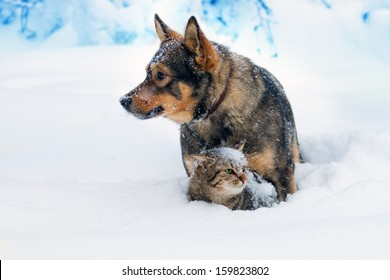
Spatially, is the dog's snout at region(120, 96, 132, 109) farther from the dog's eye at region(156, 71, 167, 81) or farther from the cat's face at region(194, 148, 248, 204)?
the cat's face at region(194, 148, 248, 204)

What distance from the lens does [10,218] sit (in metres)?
3.86

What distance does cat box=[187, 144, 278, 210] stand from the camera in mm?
4301

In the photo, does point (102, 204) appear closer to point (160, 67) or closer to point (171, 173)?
point (160, 67)

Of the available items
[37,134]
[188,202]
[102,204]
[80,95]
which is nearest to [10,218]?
[102,204]

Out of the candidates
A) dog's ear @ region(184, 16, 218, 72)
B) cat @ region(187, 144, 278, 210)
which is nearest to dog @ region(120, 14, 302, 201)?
dog's ear @ region(184, 16, 218, 72)

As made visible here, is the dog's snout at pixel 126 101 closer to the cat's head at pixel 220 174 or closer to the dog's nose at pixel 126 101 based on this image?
the dog's nose at pixel 126 101

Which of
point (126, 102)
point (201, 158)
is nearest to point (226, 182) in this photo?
point (201, 158)

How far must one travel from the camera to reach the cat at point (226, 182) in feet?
14.1

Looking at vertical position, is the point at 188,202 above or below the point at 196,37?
below

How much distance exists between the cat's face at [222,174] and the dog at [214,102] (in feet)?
1.03

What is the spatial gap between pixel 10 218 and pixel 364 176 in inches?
117

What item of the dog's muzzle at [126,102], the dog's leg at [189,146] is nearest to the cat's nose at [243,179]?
the dog's leg at [189,146]

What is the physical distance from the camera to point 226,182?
14.1ft

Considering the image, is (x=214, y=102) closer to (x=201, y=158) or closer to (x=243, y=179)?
(x=201, y=158)
